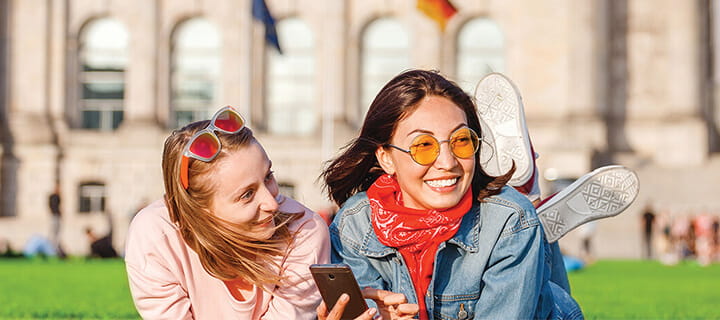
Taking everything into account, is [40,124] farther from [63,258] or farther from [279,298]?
[279,298]

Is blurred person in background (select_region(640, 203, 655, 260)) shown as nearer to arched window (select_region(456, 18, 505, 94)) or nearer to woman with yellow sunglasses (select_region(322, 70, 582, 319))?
arched window (select_region(456, 18, 505, 94))

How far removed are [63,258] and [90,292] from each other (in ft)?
55.6

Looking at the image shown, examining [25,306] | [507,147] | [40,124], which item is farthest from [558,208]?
[40,124]

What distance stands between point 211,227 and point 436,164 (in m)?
1.05

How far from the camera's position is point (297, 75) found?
4797 cm

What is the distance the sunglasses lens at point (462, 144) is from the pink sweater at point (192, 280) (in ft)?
2.26

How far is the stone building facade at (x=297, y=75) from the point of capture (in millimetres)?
46094

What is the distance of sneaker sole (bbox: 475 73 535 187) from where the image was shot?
7.00 meters

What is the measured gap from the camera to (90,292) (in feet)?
53.2

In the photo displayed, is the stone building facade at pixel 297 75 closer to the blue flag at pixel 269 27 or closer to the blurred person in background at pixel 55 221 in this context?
the blurred person in background at pixel 55 221

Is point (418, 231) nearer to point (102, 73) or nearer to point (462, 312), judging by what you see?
point (462, 312)

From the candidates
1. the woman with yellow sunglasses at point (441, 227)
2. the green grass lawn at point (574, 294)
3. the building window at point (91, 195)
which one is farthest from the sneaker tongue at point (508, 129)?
the building window at point (91, 195)

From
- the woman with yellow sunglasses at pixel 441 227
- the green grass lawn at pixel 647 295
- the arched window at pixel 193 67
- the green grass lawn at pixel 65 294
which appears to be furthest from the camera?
the arched window at pixel 193 67

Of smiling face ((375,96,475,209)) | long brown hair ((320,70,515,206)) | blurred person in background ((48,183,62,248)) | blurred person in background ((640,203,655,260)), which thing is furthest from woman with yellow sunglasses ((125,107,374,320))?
blurred person in background ((640,203,655,260))
